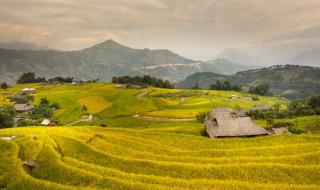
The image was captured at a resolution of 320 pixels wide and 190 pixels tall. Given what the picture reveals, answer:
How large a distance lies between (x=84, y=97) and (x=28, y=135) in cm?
11845

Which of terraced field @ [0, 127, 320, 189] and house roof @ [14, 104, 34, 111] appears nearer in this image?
terraced field @ [0, 127, 320, 189]

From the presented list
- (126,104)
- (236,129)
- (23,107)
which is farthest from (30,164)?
(23,107)

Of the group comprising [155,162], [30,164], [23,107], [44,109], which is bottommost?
[23,107]

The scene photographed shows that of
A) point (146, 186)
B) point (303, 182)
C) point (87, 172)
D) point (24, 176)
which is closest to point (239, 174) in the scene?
point (303, 182)

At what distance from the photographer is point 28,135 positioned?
4166 cm

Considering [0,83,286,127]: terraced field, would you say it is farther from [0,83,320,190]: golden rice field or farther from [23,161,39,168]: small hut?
[23,161,39,168]: small hut

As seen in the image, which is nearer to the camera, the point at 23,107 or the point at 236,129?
the point at 236,129

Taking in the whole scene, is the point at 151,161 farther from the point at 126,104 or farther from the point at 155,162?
the point at 126,104

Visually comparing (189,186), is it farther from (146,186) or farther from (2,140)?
(2,140)

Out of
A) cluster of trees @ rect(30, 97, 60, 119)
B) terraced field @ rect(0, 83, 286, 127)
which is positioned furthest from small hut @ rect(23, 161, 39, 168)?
cluster of trees @ rect(30, 97, 60, 119)

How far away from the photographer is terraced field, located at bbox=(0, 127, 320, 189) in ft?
94.0

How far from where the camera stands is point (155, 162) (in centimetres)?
3328

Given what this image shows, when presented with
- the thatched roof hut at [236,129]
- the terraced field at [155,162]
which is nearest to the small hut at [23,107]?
the terraced field at [155,162]

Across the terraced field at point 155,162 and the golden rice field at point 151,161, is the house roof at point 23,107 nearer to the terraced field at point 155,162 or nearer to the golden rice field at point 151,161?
the golden rice field at point 151,161
